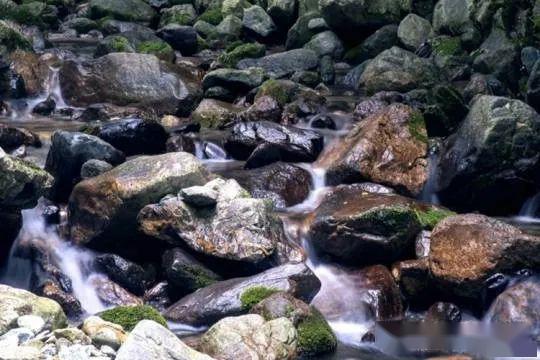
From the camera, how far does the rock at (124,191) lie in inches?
612

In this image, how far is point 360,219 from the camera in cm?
1527

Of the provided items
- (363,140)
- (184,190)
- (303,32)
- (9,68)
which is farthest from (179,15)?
(184,190)

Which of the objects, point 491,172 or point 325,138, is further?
point 325,138

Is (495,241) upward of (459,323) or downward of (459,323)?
upward

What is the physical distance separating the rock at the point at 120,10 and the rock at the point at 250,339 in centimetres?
3088

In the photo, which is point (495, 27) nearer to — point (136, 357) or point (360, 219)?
point (360, 219)

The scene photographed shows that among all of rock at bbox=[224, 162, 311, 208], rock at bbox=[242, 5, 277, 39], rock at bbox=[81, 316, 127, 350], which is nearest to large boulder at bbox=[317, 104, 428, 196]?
rock at bbox=[224, 162, 311, 208]

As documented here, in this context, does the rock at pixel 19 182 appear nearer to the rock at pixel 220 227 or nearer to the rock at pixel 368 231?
the rock at pixel 220 227

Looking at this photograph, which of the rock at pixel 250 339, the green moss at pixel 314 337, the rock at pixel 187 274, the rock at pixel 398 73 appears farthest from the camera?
the rock at pixel 398 73

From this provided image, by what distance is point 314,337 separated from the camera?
489 inches

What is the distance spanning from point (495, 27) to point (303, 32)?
31.9 feet

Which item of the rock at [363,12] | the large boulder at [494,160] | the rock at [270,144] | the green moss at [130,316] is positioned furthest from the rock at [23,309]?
the rock at [363,12]

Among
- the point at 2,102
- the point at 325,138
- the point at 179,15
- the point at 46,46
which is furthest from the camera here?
the point at 179,15

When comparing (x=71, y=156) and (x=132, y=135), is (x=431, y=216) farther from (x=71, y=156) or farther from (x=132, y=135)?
(x=132, y=135)
